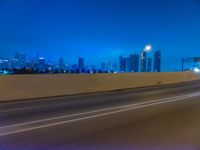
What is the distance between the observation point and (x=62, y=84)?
23922 millimetres

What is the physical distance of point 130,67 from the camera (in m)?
68.9

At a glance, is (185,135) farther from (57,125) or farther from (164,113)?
(164,113)

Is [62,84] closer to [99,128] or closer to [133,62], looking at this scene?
[99,128]

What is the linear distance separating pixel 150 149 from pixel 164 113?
630 centimetres

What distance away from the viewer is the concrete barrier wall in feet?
67.3

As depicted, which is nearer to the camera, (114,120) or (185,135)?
(185,135)

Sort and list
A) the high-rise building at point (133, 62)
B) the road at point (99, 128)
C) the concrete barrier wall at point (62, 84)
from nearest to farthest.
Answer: the road at point (99, 128), the concrete barrier wall at point (62, 84), the high-rise building at point (133, 62)

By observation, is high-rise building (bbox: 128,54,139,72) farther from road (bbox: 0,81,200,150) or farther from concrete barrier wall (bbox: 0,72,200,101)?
road (bbox: 0,81,200,150)

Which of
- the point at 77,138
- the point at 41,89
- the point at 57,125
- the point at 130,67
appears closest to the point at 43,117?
the point at 57,125

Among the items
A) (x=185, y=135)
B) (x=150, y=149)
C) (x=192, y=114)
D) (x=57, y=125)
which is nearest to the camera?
(x=150, y=149)

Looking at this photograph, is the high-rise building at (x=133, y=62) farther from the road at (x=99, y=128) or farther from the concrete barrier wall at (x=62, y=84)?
the road at (x=99, y=128)

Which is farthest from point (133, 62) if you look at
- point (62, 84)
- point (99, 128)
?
point (99, 128)

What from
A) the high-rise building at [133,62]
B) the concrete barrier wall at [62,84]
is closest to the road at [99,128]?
the concrete barrier wall at [62,84]

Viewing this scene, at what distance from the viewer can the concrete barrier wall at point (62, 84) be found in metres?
20.5
